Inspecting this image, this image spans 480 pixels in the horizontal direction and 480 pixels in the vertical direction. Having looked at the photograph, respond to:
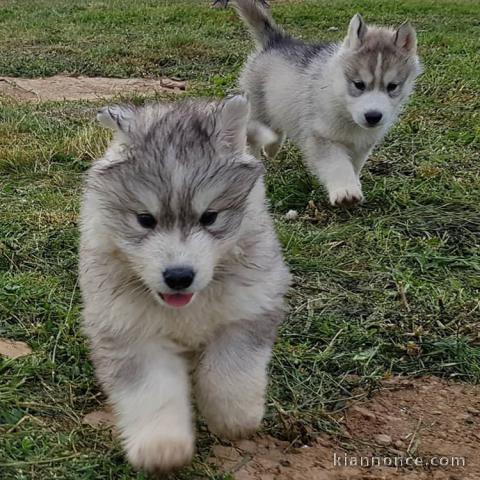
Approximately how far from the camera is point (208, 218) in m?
2.61

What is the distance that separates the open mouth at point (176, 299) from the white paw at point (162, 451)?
14.6 inches

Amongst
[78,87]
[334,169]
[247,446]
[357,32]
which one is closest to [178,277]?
[247,446]

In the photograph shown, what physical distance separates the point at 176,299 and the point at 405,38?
390 centimetres

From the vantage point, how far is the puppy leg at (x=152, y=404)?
2.48 m

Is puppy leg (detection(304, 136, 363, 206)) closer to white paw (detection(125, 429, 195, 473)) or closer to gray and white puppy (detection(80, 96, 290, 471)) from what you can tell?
gray and white puppy (detection(80, 96, 290, 471))

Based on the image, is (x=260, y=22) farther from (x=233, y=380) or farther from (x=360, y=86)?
(x=233, y=380)

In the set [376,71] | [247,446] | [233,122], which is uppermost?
[233,122]

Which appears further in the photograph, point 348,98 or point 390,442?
point 348,98

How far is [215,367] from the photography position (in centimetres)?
277

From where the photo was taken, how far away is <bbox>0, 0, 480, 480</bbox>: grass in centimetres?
303

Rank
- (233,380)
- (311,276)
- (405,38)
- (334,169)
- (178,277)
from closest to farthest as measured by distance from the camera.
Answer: (178,277), (233,380), (311,276), (334,169), (405,38)

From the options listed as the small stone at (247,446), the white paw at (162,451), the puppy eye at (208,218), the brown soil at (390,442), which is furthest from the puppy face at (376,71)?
the white paw at (162,451)

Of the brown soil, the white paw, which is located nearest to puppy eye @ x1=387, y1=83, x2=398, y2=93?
the brown soil

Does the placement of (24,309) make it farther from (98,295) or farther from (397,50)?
(397,50)
